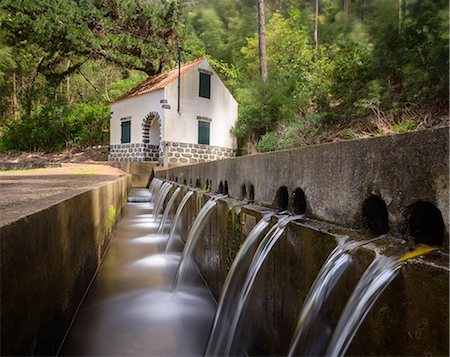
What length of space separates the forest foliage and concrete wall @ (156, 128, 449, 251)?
18.3ft

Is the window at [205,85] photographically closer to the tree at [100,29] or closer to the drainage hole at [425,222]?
the tree at [100,29]

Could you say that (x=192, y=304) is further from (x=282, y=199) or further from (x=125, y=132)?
(x=125, y=132)

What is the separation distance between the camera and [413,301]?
1.13m

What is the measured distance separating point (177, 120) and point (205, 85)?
2668 mm

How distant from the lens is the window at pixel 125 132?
18547 mm

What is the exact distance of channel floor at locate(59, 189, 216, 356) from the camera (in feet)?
8.60

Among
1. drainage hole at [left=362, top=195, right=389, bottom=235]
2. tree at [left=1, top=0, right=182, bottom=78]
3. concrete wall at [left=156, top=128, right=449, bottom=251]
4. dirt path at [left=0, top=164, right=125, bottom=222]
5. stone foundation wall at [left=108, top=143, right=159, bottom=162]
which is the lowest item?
dirt path at [left=0, top=164, right=125, bottom=222]

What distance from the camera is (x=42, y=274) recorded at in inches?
70.3

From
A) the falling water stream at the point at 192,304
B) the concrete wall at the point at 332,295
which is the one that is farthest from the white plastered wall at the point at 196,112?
the concrete wall at the point at 332,295

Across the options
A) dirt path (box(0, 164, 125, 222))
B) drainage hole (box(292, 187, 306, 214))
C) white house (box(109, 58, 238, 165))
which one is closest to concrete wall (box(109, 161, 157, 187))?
white house (box(109, 58, 238, 165))

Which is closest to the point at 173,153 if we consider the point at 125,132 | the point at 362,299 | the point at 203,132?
the point at 203,132

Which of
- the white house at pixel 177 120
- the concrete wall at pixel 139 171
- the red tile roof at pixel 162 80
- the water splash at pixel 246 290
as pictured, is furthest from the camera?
the red tile roof at pixel 162 80

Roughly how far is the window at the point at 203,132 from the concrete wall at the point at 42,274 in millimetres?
14878

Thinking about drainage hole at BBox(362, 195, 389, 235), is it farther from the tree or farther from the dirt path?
the tree
